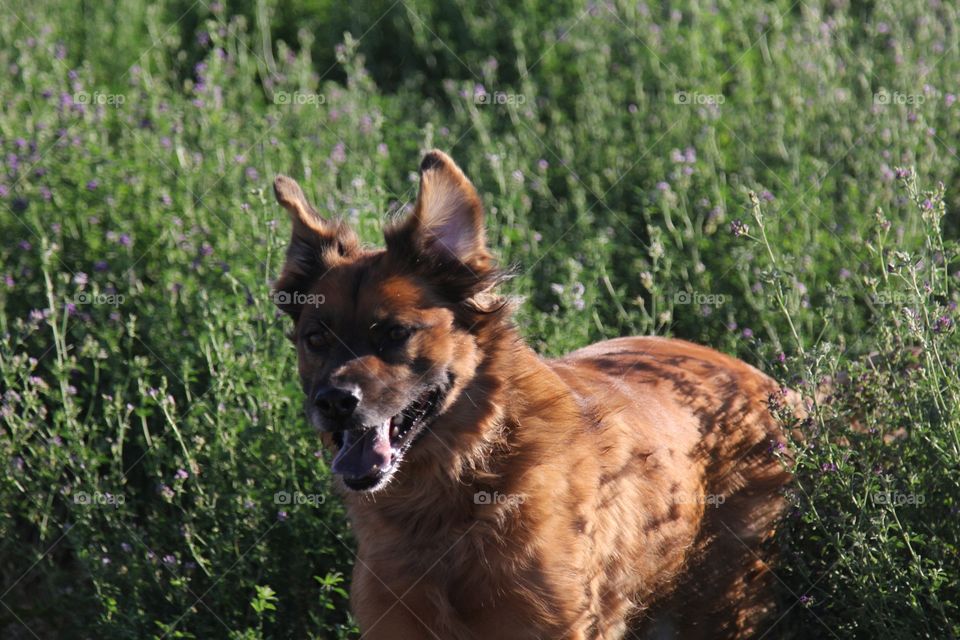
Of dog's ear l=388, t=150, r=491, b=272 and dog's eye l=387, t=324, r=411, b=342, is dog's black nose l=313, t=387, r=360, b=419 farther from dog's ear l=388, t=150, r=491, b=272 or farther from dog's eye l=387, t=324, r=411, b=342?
dog's ear l=388, t=150, r=491, b=272

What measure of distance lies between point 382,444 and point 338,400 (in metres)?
0.29

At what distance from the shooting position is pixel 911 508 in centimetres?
431

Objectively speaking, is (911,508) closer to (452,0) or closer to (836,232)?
(836,232)

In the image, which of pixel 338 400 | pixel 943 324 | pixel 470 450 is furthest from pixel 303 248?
pixel 943 324

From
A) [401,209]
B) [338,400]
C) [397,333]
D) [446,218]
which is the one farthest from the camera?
[401,209]

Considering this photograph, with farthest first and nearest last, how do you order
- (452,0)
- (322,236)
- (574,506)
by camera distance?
(452,0) < (322,236) < (574,506)

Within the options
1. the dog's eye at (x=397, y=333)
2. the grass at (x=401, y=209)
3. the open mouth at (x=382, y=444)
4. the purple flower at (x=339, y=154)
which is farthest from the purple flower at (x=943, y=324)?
the purple flower at (x=339, y=154)

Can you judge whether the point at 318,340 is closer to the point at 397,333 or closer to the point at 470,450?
the point at 397,333

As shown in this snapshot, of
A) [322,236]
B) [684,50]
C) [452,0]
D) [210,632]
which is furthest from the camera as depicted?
A: [452,0]

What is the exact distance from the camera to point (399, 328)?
13.4 feet

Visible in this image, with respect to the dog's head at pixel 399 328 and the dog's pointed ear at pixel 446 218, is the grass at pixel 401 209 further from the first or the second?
the dog's pointed ear at pixel 446 218

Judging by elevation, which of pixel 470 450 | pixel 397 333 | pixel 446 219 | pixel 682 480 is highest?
pixel 446 219

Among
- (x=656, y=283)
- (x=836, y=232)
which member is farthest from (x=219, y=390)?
(x=836, y=232)

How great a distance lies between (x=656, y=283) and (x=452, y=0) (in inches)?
156
